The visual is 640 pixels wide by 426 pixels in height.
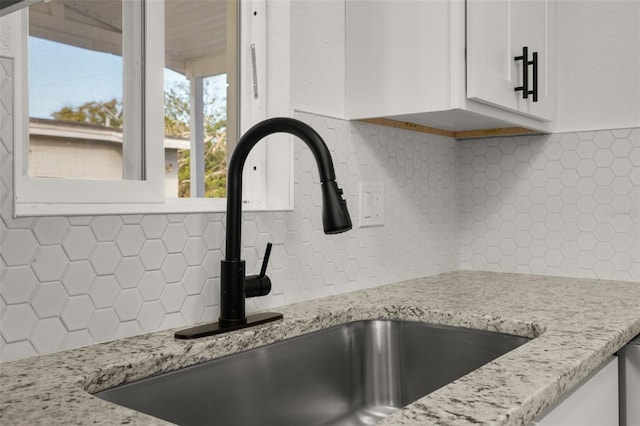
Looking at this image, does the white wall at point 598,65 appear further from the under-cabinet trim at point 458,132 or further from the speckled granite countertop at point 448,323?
the speckled granite countertop at point 448,323

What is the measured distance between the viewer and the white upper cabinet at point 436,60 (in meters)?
1.40

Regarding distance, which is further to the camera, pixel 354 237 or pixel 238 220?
pixel 354 237

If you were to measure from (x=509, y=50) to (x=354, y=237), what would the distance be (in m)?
0.67

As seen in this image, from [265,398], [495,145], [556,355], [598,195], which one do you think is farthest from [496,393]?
[495,145]

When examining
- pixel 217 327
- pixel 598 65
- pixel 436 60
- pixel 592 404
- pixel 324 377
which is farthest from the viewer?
pixel 598 65

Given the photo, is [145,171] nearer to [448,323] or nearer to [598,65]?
[448,323]

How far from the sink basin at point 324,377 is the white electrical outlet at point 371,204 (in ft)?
1.20

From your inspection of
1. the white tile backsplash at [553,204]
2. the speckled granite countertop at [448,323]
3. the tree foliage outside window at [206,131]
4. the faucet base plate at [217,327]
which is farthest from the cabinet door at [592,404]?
the tree foliage outside window at [206,131]

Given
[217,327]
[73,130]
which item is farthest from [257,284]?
[73,130]

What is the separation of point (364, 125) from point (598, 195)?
2.66ft

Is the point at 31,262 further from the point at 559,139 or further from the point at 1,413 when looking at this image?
the point at 559,139

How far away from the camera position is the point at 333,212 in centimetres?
104

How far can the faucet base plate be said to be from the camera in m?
1.04

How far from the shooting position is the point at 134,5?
47.3 inches
